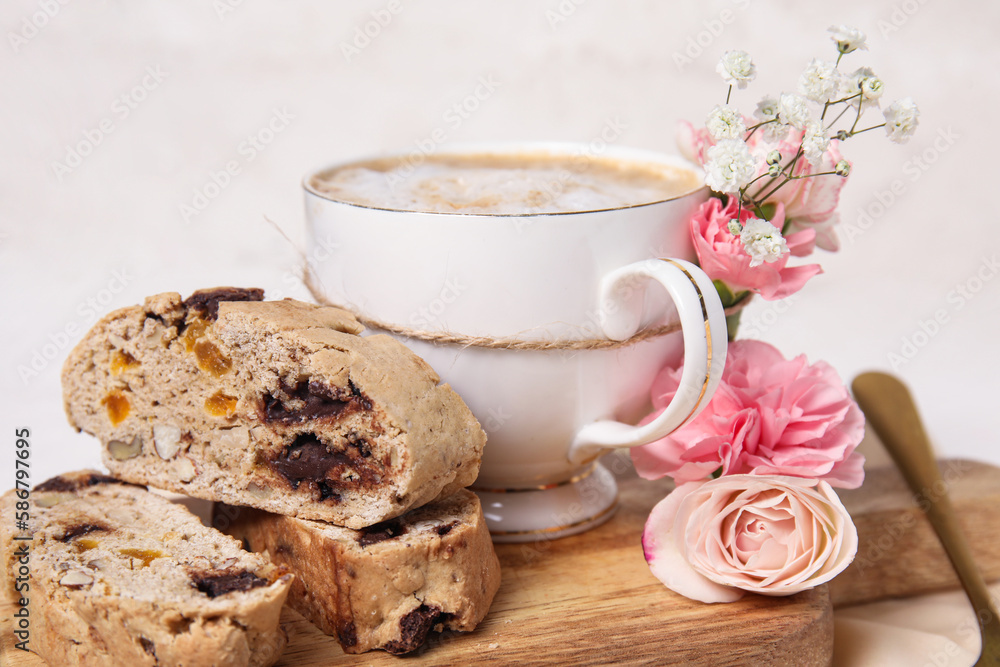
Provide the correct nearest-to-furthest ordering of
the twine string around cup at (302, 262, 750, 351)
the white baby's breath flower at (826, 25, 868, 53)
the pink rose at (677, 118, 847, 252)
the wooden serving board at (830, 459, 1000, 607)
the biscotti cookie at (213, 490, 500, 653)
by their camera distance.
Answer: the biscotti cookie at (213, 490, 500, 653), the white baby's breath flower at (826, 25, 868, 53), the twine string around cup at (302, 262, 750, 351), the pink rose at (677, 118, 847, 252), the wooden serving board at (830, 459, 1000, 607)

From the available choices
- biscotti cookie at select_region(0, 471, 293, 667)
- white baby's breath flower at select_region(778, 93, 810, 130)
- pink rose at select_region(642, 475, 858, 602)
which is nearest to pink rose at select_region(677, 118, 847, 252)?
white baby's breath flower at select_region(778, 93, 810, 130)

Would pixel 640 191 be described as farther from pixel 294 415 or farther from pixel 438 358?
pixel 294 415

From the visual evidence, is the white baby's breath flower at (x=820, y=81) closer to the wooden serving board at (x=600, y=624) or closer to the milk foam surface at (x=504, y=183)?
the milk foam surface at (x=504, y=183)

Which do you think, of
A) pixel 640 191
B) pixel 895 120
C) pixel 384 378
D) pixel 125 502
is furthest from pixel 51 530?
pixel 895 120

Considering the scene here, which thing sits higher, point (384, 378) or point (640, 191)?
point (640, 191)

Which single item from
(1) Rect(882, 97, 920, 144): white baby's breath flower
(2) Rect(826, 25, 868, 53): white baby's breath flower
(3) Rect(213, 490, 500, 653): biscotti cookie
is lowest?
(3) Rect(213, 490, 500, 653): biscotti cookie

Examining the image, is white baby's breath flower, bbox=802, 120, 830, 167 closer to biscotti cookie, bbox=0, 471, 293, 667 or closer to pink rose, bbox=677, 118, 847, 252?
pink rose, bbox=677, 118, 847, 252

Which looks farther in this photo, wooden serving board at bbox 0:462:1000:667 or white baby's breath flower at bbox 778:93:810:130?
white baby's breath flower at bbox 778:93:810:130
